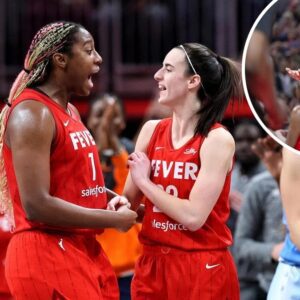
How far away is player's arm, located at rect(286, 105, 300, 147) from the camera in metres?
3.47

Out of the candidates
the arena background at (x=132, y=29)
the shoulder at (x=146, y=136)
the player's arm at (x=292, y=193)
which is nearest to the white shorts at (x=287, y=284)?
the player's arm at (x=292, y=193)

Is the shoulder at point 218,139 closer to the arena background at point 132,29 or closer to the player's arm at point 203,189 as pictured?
the player's arm at point 203,189

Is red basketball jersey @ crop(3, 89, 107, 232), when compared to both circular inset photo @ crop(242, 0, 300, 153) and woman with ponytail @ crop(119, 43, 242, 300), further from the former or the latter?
circular inset photo @ crop(242, 0, 300, 153)

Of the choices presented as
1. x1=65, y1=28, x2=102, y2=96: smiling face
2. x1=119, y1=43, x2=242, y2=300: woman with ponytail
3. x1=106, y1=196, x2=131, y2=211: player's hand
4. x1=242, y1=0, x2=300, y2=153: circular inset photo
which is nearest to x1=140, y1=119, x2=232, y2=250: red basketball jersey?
x1=119, y1=43, x2=242, y2=300: woman with ponytail

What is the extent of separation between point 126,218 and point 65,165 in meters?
0.34

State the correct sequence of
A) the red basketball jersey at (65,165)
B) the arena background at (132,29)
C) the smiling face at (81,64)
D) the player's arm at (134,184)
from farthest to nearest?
the arena background at (132,29)
the player's arm at (134,184)
the smiling face at (81,64)
the red basketball jersey at (65,165)

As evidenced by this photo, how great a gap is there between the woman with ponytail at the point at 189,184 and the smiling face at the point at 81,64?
0.38 meters

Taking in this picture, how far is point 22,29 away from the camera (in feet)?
34.5

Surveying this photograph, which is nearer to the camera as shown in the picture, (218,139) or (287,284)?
(218,139)

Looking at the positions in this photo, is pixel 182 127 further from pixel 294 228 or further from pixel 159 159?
pixel 294 228

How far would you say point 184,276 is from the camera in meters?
4.09

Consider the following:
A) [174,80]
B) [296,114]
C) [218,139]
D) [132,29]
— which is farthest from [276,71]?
[132,29]

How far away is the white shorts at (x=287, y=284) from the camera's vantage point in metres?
4.20

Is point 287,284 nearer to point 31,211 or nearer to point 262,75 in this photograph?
point 262,75
